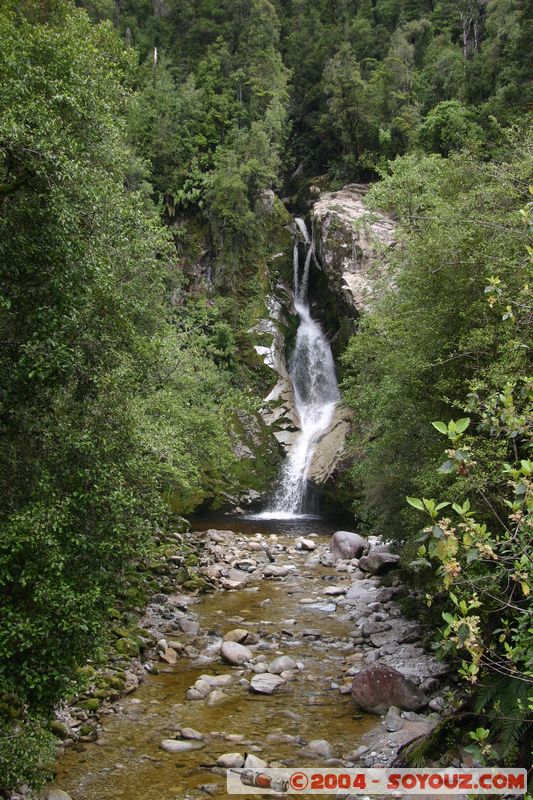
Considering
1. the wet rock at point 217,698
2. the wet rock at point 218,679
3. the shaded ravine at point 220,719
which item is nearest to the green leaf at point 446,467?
the shaded ravine at point 220,719

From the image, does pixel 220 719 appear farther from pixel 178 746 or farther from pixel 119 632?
pixel 119 632

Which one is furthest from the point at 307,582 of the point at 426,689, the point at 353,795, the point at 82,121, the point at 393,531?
the point at 82,121

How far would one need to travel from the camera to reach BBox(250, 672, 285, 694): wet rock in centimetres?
941

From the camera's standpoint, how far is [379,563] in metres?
15.5

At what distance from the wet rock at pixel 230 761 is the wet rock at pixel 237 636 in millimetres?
3823

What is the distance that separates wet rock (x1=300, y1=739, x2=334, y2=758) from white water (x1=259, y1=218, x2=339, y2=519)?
53.4 ft

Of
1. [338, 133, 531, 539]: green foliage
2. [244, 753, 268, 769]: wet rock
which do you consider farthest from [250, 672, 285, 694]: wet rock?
[338, 133, 531, 539]: green foliage

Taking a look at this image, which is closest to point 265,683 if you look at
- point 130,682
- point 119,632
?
point 130,682

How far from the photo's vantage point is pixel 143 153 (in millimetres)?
32500

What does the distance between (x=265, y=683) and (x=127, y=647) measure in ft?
8.58

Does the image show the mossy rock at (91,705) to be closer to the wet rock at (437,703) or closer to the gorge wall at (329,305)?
the wet rock at (437,703)

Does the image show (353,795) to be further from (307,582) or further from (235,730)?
(307,582)

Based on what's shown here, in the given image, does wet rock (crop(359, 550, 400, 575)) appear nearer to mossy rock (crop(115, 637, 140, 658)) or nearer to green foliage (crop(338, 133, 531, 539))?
green foliage (crop(338, 133, 531, 539))

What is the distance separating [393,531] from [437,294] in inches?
188
